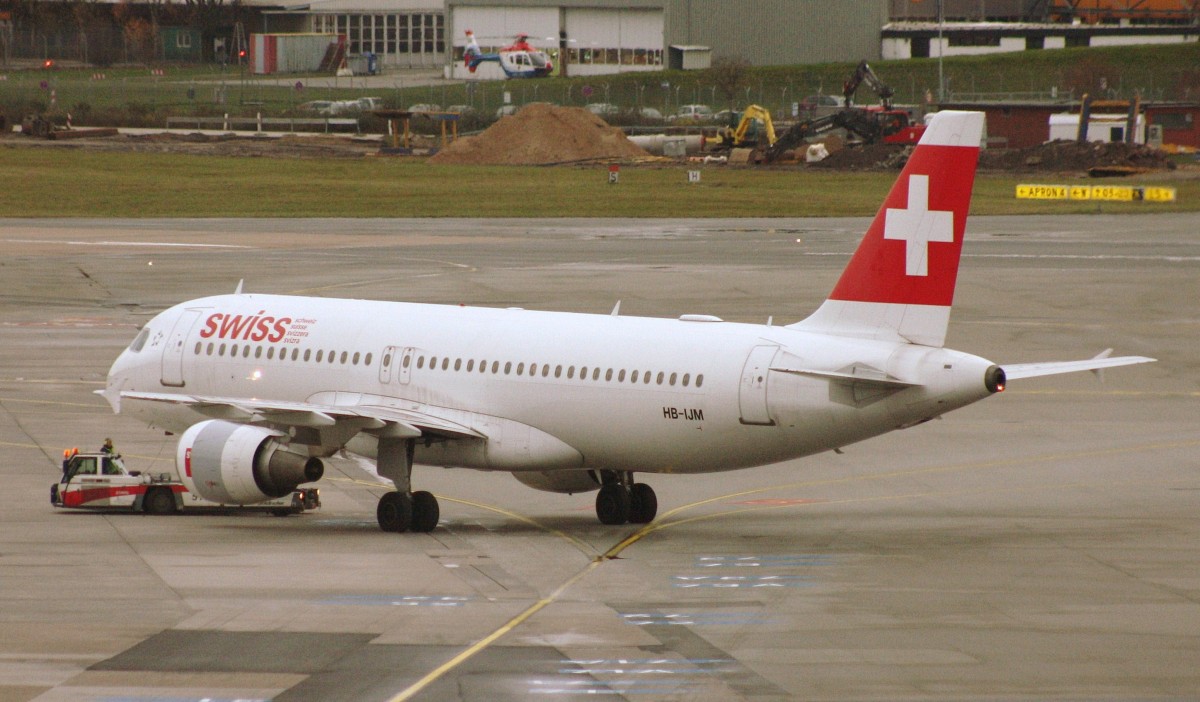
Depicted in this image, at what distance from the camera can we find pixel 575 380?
31234 mm

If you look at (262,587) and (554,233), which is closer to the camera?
(262,587)

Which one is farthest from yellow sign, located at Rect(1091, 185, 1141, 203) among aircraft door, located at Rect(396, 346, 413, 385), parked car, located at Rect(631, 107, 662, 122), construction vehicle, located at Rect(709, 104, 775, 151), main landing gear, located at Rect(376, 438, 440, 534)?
main landing gear, located at Rect(376, 438, 440, 534)

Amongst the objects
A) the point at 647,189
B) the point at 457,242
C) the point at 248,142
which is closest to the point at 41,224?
the point at 457,242

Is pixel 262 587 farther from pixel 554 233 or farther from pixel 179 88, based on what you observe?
pixel 179 88

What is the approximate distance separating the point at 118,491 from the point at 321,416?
540 centimetres

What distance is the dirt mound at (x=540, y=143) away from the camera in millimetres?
135875

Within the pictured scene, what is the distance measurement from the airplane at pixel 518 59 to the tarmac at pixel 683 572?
135216 mm

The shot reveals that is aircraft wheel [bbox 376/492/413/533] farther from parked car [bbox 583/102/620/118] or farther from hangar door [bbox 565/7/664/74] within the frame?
hangar door [bbox 565/7/664/74]

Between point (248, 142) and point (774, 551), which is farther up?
point (248, 142)

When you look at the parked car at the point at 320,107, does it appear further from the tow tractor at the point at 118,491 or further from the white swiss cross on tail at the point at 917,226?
the white swiss cross on tail at the point at 917,226

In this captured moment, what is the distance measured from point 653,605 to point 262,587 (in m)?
6.22

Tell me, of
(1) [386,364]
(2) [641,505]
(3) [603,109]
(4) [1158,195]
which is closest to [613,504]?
(2) [641,505]

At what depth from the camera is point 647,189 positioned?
116 meters

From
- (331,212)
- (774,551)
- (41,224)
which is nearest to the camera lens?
(774,551)
